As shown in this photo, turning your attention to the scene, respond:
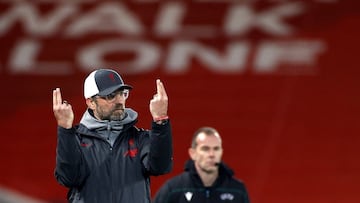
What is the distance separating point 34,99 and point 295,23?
2483 millimetres

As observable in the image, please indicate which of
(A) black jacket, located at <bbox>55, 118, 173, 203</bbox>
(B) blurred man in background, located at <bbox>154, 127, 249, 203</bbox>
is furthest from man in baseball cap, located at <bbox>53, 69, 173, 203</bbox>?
(B) blurred man in background, located at <bbox>154, 127, 249, 203</bbox>

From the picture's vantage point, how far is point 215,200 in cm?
516

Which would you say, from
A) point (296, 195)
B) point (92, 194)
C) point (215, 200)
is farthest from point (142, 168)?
point (296, 195)

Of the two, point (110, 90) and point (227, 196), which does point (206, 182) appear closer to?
point (227, 196)

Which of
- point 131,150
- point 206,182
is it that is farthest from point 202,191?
point 131,150

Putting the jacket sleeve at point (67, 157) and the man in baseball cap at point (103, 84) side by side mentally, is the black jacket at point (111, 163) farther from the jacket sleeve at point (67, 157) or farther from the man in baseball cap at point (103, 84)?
the man in baseball cap at point (103, 84)

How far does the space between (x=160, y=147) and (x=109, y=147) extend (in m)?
0.22

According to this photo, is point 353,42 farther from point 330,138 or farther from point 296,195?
point 296,195

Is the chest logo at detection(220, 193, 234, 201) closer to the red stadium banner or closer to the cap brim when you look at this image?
the cap brim

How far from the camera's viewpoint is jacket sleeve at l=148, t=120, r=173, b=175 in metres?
3.60

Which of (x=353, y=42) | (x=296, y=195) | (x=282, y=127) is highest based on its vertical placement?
(x=353, y=42)

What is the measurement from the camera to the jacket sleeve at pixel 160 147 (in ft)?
11.8

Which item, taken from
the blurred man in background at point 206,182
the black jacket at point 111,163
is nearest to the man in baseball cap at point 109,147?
the black jacket at point 111,163

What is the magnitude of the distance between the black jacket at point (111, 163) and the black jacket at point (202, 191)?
1427 millimetres
